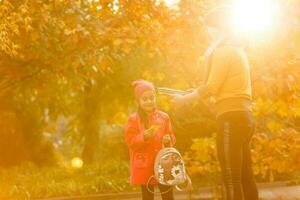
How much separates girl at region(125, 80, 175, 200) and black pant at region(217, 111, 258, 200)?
906 millimetres

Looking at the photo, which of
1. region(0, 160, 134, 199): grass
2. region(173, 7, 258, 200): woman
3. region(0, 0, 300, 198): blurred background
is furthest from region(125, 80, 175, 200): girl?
region(0, 160, 134, 199): grass

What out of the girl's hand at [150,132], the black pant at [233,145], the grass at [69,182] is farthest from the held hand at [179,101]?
the grass at [69,182]

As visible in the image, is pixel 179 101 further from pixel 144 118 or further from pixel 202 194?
pixel 202 194

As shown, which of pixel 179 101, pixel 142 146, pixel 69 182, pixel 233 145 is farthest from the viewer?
pixel 69 182

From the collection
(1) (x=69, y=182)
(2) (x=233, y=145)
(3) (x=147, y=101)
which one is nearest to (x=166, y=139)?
(3) (x=147, y=101)

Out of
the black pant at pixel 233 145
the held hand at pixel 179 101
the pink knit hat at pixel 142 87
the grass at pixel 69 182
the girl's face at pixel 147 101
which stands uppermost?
the grass at pixel 69 182

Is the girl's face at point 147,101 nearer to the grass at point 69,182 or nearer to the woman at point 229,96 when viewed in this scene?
the woman at point 229,96

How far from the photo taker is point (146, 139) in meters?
5.35

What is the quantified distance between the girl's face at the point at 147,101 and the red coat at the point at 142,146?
9 centimetres

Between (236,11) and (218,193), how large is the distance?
4.25 metres

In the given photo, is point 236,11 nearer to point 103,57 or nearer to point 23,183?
point 103,57

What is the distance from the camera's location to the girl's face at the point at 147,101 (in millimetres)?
5500

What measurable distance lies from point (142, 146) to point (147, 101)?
0.44m

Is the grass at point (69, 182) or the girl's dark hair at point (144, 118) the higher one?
the grass at point (69, 182)
